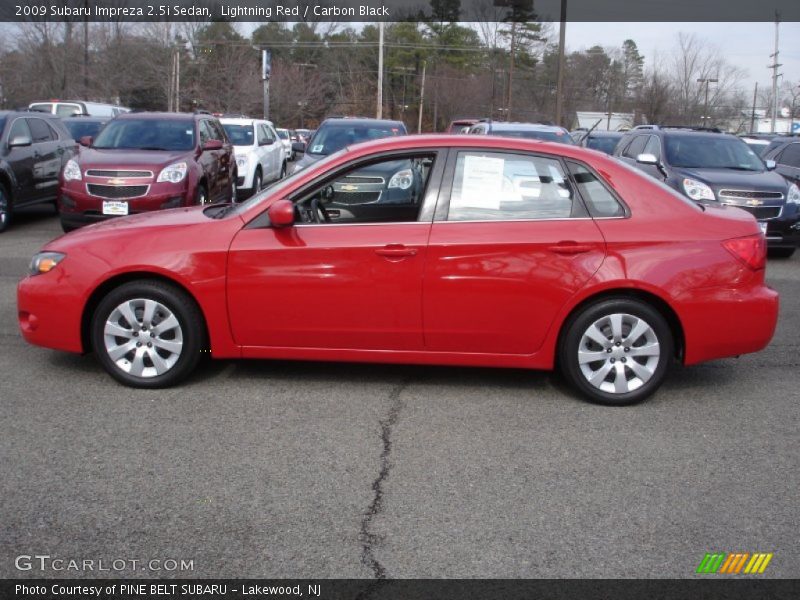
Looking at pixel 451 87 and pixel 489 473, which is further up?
pixel 451 87

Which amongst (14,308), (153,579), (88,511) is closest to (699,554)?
(153,579)

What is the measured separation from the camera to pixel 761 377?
5988 mm

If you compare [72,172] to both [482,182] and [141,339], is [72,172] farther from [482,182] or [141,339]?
[482,182]

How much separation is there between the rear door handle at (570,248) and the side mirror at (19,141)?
399 inches

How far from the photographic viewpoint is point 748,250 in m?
5.23

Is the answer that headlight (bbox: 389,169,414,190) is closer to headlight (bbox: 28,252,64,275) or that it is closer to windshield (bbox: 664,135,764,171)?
headlight (bbox: 28,252,64,275)

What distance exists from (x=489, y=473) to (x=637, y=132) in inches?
434

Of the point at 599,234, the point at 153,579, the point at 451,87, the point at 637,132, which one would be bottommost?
the point at 153,579

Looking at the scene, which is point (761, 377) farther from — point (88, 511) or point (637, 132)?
point (637, 132)

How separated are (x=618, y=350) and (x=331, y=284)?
1848 mm

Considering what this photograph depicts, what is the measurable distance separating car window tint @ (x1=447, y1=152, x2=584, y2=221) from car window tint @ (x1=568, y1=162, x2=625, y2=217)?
0.23ft

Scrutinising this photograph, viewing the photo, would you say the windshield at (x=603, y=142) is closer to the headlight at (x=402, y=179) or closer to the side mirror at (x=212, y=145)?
the side mirror at (x=212, y=145)

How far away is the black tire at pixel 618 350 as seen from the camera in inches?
203

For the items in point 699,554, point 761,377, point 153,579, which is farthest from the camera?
point 761,377
